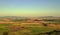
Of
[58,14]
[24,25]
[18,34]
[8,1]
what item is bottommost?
[18,34]

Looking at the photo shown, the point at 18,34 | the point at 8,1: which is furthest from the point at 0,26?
the point at 8,1

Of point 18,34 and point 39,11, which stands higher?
point 39,11

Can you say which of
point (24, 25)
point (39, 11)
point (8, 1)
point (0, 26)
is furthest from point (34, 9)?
point (0, 26)

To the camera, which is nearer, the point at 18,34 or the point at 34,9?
the point at 18,34

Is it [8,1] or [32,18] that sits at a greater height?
[8,1]

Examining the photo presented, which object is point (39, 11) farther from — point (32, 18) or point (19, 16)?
point (19, 16)

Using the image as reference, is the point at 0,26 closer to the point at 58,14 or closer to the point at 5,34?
the point at 5,34

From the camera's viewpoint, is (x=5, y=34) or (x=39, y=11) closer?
(x=5, y=34)

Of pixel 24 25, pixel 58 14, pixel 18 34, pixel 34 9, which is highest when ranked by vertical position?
pixel 34 9
